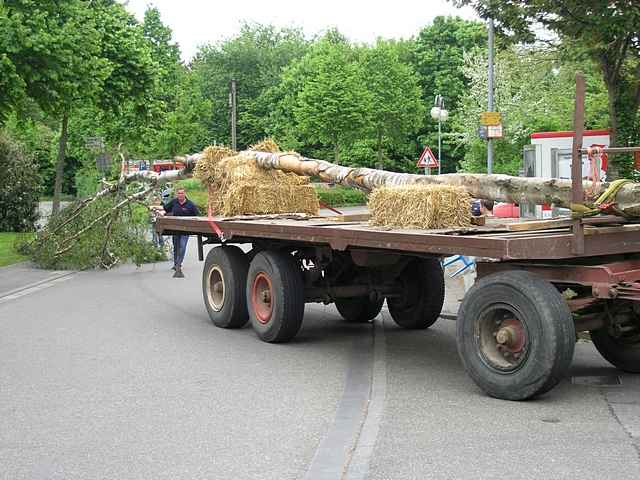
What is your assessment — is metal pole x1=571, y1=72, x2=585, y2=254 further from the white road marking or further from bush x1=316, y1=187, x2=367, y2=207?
bush x1=316, y1=187, x2=367, y2=207

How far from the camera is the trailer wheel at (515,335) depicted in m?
6.97

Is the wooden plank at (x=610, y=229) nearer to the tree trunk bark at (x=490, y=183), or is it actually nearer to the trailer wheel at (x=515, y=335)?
the tree trunk bark at (x=490, y=183)

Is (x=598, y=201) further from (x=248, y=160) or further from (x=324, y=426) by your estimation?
(x=248, y=160)

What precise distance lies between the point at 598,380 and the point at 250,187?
17.6 ft

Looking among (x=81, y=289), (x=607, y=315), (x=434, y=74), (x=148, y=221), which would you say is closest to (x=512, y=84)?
(x=434, y=74)

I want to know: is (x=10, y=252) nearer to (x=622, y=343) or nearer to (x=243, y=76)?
(x=622, y=343)

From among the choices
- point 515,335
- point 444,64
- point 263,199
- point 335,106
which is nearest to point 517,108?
point 335,106

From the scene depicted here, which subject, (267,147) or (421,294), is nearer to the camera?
(421,294)

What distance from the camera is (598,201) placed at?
745cm

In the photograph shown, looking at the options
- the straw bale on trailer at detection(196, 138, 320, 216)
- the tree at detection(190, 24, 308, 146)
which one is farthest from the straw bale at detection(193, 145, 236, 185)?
the tree at detection(190, 24, 308, 146)

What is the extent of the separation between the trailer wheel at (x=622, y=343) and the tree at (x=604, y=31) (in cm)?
931

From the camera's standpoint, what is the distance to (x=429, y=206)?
804cm

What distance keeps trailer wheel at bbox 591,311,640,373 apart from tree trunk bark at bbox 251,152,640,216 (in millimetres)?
1081

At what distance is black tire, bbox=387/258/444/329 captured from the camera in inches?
428
